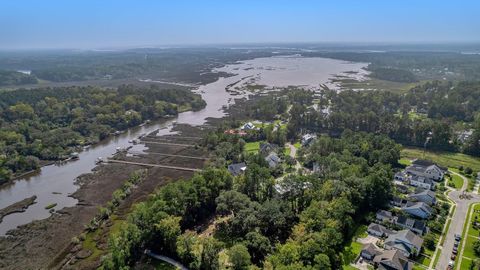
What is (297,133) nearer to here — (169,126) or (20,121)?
(169,126)

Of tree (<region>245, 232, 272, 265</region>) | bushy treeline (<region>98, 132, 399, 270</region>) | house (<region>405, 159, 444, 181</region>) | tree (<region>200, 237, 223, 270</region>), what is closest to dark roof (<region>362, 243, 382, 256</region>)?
bushy treeline (<region>98, 132, 399, 270</region>)

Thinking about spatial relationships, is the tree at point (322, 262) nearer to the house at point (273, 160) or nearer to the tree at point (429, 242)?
the tree at point (429, 242)

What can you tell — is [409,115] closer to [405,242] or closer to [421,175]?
[421,175]

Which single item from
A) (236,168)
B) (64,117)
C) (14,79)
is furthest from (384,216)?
(14,79)

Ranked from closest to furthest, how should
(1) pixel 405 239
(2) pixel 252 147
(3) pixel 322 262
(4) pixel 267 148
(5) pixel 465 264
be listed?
(3) pixel 322 262, (5) pixel 465 264, (1) pixel 405 239, (4) pixel 267 148, (2) pixel 252 147

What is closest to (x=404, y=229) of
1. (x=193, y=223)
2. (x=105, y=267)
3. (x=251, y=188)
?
(x=251, y=188)

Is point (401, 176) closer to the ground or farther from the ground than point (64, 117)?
closer to the ground

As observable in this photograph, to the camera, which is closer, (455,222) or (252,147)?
(455,222)
